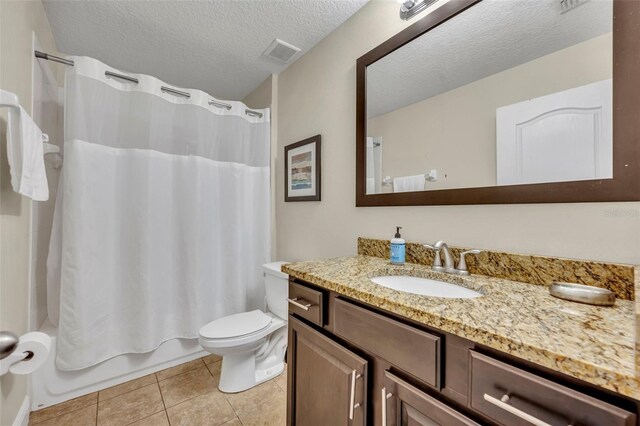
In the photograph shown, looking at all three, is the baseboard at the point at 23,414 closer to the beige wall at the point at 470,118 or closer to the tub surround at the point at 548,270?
the tub surround at the point at 548,270

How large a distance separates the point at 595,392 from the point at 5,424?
6.37 ft

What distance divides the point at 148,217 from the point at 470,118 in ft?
A: 6.21

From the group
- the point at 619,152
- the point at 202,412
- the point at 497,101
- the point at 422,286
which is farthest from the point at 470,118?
the point at 202,412

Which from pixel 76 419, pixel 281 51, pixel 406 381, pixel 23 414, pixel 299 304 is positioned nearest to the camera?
pixel 406 381

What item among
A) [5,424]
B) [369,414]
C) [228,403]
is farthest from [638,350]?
[5,424]

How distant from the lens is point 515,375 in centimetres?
50

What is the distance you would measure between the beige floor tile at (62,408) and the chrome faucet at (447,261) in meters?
2.04

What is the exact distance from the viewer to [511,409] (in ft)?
1.59

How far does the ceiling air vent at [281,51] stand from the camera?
74.1 inches

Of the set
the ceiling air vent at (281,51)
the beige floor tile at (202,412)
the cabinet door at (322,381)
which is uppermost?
the ceiling air vent at (281,51)

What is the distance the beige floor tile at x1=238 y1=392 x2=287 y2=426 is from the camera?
1.38 meters

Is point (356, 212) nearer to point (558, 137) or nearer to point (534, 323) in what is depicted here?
point (558, 137)

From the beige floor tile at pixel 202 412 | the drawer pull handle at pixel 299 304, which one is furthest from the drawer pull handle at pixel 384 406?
the beige floor tile at pixel 202 412

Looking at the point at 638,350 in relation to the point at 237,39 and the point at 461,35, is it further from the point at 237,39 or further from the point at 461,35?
the point at 237,39
